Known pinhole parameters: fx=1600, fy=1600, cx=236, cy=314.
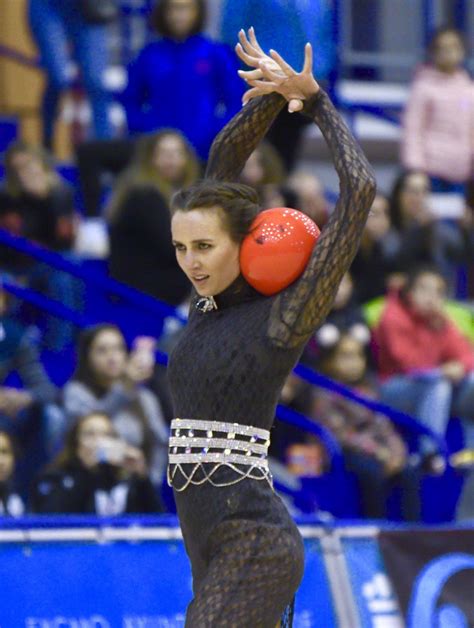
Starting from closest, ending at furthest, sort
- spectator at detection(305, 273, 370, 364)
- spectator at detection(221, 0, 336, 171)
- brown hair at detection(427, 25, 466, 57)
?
1. spectator at detection(305, 273, 370, 364)
2. spectator at detection(221, 0, 336, 171)
3. brown hair at detection(427, 25, 466, 57)

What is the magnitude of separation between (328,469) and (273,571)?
13.1 ft

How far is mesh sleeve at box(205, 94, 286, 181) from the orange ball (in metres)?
0.37

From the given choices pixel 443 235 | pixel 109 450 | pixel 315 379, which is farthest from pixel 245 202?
pixel 443 235

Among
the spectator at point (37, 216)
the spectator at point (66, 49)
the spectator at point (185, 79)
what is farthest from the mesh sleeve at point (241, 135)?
the spectator at point (66, 49)

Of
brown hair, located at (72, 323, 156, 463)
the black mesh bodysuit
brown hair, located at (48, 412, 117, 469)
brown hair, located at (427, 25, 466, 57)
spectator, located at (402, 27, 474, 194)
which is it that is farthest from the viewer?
spectator, located at (402, 27, 474, 194)

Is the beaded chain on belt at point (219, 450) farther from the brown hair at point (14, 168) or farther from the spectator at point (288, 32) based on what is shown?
the spectator at point (288, 32)

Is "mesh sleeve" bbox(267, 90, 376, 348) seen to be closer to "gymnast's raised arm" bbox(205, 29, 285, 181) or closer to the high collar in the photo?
the high collar

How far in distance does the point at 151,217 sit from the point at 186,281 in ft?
1.51

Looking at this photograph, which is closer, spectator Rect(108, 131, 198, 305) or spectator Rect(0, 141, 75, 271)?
spectator Rect(108, 131, 198, 305)

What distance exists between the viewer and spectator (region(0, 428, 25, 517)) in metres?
7.07

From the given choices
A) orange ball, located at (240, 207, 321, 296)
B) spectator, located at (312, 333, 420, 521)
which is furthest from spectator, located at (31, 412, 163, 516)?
orange ball, located at (240, 207, 321, 296)

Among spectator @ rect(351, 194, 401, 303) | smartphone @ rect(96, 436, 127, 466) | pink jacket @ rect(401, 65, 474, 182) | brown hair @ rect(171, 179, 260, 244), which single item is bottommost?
smartphone @ rect(96, 436, 127, 466)

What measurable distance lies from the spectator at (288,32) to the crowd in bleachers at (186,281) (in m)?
0.01

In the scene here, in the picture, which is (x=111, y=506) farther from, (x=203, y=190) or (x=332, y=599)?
(x=203, y=190)
